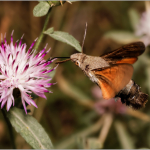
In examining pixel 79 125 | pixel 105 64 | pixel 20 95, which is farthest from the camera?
pixel 79 125

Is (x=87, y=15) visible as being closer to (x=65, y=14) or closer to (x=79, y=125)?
(x=65, y=14)

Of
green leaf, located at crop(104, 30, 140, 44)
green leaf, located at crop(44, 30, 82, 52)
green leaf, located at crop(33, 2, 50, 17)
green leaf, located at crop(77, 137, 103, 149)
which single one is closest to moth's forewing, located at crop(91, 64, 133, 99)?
green leaf, located at crop(44, 30, 82, 52)

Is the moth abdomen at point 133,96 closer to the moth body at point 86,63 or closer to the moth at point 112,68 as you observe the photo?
the moth at point 112,68

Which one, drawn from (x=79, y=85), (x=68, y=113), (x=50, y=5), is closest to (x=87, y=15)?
(x=79, y=85)

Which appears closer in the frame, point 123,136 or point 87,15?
point 123,136

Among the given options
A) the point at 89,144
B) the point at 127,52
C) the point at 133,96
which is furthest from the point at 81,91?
the point at 127,52

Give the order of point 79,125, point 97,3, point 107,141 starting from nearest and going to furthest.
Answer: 1. point 107,141
2. point 79,125
3. point 97,3

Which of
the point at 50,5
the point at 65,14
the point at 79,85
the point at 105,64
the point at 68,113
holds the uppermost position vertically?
the point at 65,14

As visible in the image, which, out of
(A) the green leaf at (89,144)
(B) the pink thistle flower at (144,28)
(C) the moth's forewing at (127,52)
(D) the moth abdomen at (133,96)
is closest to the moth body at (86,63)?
(C) the moth's forewing at (127,52)
